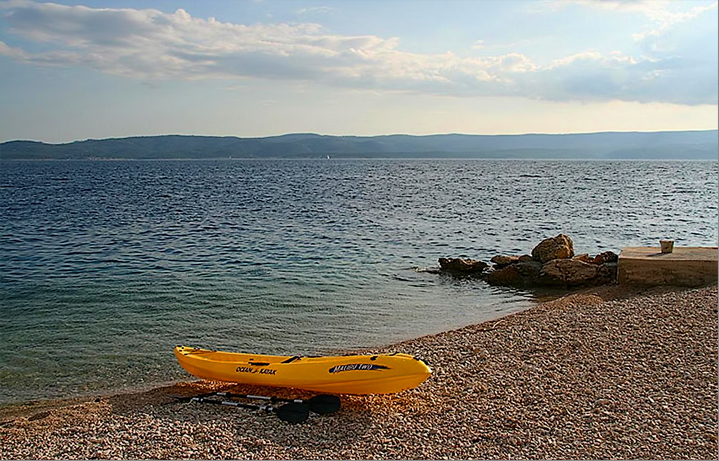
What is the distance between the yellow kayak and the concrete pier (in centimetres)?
994

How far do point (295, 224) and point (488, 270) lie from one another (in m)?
15.6

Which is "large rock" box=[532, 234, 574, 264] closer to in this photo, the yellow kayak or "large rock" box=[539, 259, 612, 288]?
"large rock" box=[539, 259, 612, 288]

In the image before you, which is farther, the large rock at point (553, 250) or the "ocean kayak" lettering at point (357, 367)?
the large rock at point (553, 250)

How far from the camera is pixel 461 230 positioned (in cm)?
3181

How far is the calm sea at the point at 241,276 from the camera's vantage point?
42.5 ft

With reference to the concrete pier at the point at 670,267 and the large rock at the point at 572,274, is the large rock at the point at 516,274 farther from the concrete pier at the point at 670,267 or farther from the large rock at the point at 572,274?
the concrete pier at the point at 670,267

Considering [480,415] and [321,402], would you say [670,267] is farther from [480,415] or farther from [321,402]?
[321,402]

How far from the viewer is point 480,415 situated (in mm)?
7715

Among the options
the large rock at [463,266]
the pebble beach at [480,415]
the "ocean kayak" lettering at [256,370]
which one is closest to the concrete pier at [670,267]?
the large rock at [463,266]

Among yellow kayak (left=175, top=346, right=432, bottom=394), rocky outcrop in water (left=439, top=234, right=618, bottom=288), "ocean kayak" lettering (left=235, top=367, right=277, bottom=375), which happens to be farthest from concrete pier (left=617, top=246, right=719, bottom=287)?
"ocean kayak" lettering (left=235, top=367, right=277, bottom=375)

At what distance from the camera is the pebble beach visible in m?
6.91

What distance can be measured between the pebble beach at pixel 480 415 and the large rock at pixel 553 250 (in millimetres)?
8740

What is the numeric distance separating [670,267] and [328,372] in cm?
1074

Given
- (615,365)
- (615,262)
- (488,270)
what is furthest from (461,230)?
(615,365)
